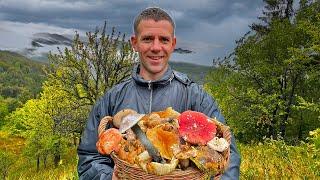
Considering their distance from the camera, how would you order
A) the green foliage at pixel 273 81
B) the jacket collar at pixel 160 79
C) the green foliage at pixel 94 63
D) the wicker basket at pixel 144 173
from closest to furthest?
1. the wicker basket at pixel 144 173
2. the jacket collar at pixel 160 79
3. the green foliage at pixel 94 63
4. the green foliage at pixel 273 81

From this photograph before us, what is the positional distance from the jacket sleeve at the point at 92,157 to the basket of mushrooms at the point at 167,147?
52cm

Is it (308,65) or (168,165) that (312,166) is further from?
(308,65)

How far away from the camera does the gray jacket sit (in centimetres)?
338

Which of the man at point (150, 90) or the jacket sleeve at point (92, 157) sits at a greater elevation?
the man at point (150, 90)

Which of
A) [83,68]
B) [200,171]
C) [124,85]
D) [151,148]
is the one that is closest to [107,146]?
[151,148]

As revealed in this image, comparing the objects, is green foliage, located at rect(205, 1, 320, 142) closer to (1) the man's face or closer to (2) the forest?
(2) the forest

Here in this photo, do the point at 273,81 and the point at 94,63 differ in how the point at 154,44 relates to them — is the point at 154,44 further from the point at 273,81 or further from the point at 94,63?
A: the point at 273,81

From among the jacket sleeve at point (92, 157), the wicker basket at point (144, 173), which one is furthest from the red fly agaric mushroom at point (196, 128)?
the jacket sleeve at point (92, 157)

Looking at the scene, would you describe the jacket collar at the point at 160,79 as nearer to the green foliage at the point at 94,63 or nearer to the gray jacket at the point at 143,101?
the gray jacket at the point at 143,101

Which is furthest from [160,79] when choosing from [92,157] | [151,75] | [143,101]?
[92,157]

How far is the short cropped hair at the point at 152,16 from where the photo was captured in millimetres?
3383

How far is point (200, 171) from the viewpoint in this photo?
251 cm

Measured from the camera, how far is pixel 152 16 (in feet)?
11.1

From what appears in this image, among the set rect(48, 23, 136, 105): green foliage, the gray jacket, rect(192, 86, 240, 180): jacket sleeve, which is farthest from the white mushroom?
rect(48, 23, 136, 105): green foliage
